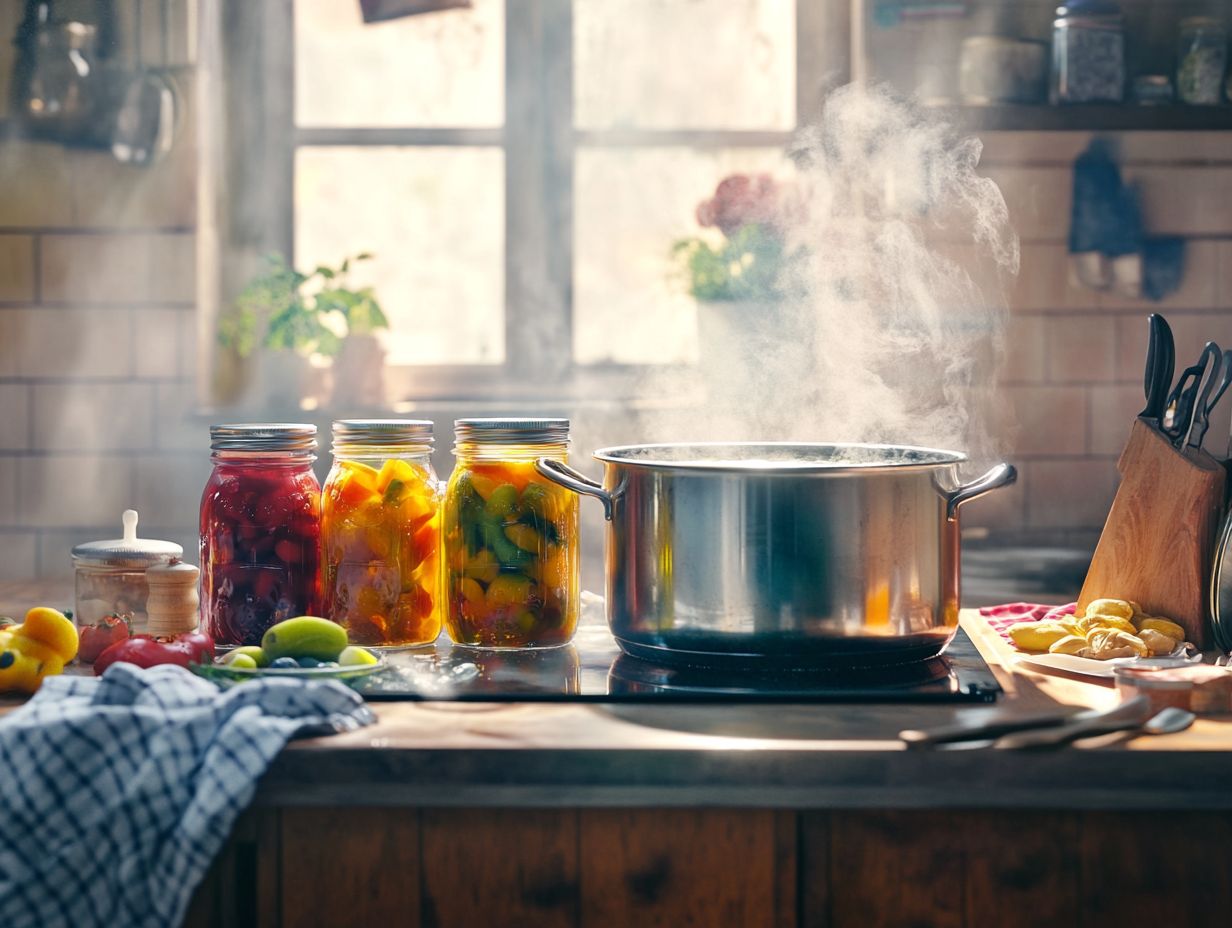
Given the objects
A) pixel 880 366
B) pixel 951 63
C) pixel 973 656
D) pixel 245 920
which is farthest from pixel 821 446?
pixel 951 63

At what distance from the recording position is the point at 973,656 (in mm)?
1105

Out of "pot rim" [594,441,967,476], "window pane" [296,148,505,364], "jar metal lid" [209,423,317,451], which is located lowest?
"pot rim" [594,441,967,476]

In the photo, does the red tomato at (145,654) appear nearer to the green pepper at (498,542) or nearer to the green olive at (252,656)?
the green olive at (252,656)

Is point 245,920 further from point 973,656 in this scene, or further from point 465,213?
point 465,213

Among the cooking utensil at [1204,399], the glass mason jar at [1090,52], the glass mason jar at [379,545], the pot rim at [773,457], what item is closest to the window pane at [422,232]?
the glass mason jar at [1090,52]

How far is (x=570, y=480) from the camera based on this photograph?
3.49 ft

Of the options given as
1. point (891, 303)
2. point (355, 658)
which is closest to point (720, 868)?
point (355, 658)

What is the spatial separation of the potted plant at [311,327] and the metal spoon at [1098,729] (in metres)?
1.74

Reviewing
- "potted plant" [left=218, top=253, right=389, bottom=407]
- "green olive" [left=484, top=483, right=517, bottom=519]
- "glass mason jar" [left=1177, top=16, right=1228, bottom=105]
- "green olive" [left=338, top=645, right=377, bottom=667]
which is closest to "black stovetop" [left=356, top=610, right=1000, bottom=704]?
"green olive" [left=338, top=645, right=377, bottom=667]

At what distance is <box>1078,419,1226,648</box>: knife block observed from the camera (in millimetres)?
1143

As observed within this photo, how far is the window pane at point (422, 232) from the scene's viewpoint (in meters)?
2.56

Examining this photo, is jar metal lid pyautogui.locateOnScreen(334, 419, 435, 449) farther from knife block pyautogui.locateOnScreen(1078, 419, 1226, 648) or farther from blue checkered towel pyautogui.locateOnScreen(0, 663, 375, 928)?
knife block pyautogui.locateOnScreen(1078, 419, 1226, 648)

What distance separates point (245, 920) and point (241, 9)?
6.65 feet

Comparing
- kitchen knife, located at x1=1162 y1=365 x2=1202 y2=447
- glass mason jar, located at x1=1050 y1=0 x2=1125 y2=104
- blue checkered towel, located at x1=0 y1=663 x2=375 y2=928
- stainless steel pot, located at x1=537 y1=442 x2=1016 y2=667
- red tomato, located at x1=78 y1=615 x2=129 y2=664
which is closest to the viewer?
blue checkered towel, located at x1=0 y1=663 x2=375 y2=928
